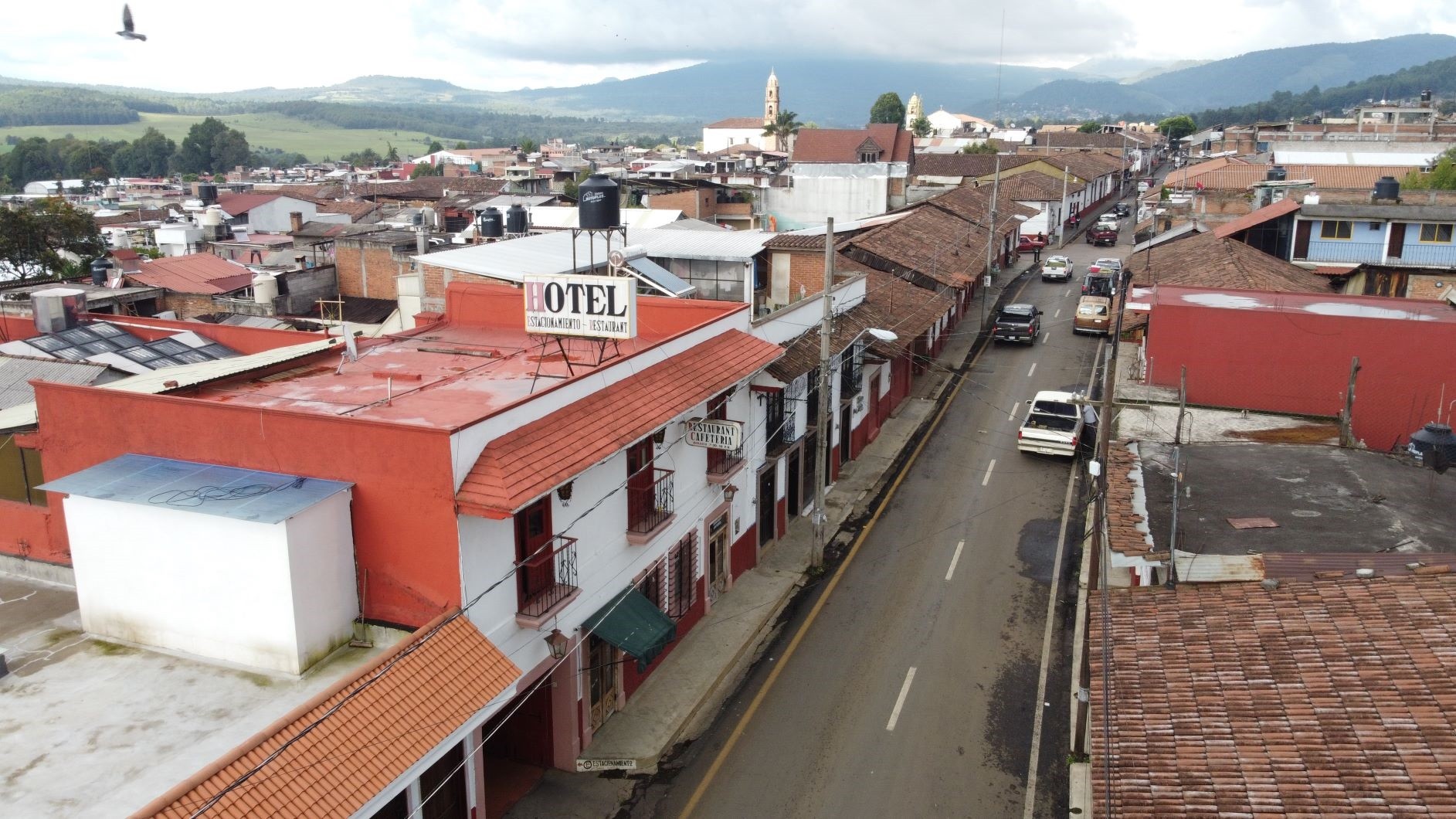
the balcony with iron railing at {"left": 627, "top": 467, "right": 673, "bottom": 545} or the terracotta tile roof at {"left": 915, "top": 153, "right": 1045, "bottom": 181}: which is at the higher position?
the terracotta tile roof at {"left": 915, "top": 153, "right": 1045, "bottom": 181}

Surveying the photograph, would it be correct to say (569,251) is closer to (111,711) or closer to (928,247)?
(111,711)

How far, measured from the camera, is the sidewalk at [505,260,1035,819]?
54.0ft

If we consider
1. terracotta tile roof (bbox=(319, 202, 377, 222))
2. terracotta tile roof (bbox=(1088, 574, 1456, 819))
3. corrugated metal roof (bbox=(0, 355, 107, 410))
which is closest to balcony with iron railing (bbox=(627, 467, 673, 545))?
terracotta tile roof (bbox=(1088, 574, 1456, 819))

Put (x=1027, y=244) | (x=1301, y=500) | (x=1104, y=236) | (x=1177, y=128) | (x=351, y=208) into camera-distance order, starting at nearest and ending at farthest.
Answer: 1. (x=1301, y=500)
2. (x=1027, y=244)
3. (x=1104, y=236)
4. (x=351, y=208)
5. (x=1177, y=128)

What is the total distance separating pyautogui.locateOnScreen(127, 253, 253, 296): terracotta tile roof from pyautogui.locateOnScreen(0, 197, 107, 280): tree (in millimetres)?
10223

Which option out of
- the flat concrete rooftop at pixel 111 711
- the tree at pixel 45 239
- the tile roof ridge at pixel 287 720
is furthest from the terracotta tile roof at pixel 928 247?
the tree at pixel 45 239

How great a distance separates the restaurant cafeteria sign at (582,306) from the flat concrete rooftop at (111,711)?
607 cm

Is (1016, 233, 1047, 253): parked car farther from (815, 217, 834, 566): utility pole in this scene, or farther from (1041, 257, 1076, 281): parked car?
(815, 217, 834, 566): utility pole

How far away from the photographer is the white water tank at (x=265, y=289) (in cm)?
3906

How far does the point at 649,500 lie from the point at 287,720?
8829mm

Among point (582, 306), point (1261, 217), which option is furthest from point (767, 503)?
point (1261, 217)

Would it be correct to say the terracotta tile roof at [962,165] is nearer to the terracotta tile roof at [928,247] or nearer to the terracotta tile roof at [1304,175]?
the terracotta tile roof at [1304,175]

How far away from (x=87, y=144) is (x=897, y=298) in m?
202

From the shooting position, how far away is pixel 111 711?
12094mm
